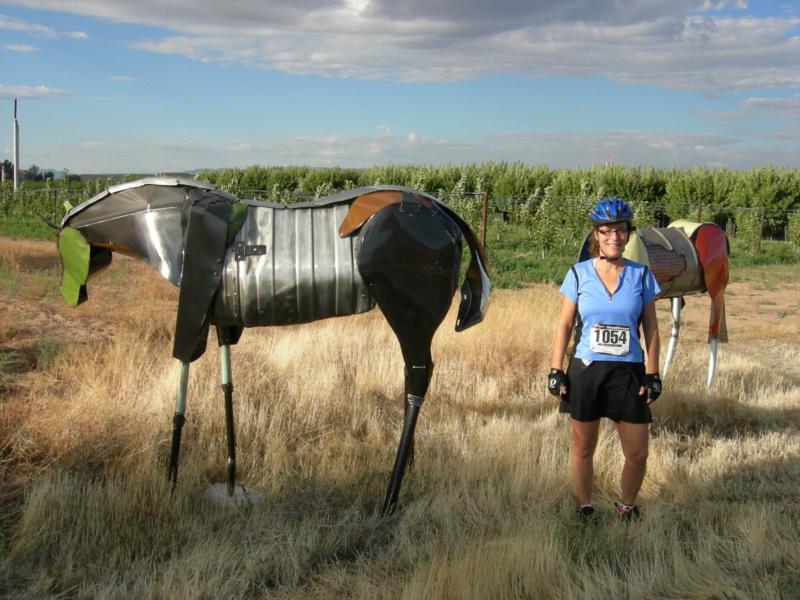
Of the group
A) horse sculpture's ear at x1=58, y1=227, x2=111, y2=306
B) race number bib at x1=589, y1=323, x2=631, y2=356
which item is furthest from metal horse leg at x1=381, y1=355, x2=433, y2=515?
horse sculpture's ear at x1=58, y1=227, x2=111, y2=306

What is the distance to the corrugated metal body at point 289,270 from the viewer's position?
11.3ft

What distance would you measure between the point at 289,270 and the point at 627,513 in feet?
6.61

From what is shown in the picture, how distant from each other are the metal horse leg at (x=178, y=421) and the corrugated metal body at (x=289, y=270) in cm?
34

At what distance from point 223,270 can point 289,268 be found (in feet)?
1.01

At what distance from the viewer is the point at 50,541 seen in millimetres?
3297

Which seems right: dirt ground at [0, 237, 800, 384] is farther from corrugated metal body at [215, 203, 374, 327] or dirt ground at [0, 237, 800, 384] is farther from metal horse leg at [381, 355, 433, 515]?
metal horse leg at [381, 355, 433, 515]

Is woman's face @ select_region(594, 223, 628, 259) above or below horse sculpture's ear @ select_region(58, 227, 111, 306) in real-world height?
above

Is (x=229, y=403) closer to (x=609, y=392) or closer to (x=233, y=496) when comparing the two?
(x=233, y=496)

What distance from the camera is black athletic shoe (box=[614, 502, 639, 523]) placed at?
3.54 meters

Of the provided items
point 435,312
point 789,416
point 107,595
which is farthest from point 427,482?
point 789,416

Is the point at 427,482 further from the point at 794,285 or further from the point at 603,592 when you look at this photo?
the point at 794,285

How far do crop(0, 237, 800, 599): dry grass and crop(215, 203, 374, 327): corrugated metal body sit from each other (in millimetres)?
998

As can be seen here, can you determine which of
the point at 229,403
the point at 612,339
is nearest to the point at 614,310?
the point at 612,339

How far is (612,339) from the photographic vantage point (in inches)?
135
